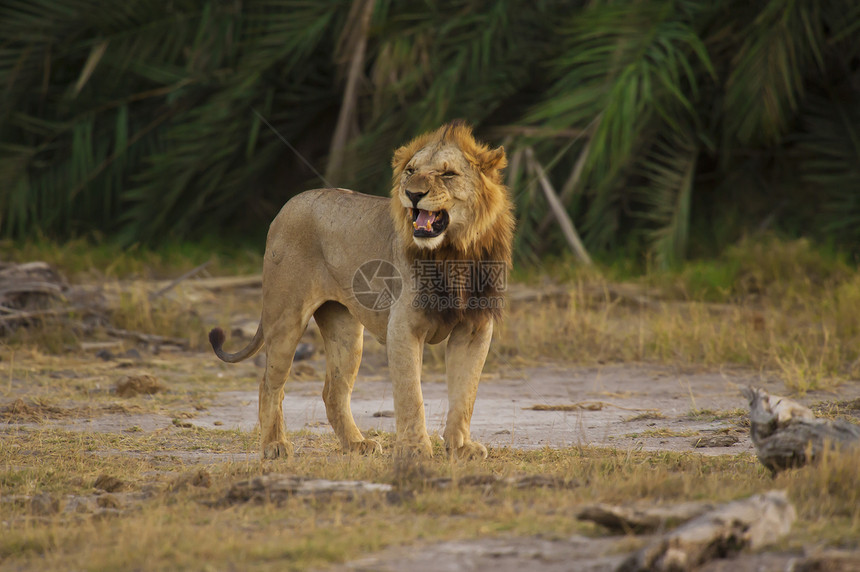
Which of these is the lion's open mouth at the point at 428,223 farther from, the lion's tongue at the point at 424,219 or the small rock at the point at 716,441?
the small rock at the point at 716,441

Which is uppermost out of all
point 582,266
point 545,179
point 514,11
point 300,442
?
point 514,11

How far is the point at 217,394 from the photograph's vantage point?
8062 mm

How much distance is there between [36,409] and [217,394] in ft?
4.74

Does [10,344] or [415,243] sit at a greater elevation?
[415,243]

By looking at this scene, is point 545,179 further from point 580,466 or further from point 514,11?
point 580,466

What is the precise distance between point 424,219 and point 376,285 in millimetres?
618

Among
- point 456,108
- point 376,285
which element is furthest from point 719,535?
point 456,108

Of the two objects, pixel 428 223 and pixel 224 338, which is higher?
Answer: pixel 428 223

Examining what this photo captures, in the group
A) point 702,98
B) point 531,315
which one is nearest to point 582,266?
point 531,315

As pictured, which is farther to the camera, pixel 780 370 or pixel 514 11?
pixel 514 11

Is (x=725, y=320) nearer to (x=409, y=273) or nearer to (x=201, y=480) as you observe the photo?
(x=409, y=273)

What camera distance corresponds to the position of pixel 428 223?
5.11 metres

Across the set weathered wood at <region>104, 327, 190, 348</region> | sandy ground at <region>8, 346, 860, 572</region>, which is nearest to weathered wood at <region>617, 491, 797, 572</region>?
sandy ground at <region>8, 346, 860, 572</region>

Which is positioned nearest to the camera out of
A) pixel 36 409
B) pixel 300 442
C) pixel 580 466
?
pixel 580 466
